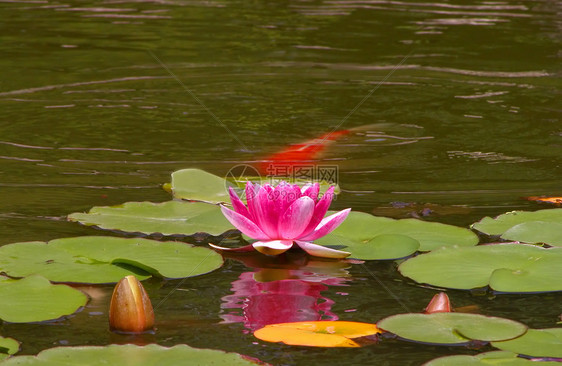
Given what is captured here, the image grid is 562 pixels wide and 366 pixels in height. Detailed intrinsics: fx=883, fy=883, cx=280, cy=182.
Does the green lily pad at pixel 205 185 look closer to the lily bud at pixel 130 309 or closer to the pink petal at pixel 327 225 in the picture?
the pink petal at pixel 327 225

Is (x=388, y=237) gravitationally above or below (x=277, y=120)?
above

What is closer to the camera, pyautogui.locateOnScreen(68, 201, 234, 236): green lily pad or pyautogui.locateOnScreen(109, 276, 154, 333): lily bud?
pyautogui.locateOnScreen(109, 276, 154, 333): lily bud

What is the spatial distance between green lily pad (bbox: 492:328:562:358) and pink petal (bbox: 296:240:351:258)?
66cm

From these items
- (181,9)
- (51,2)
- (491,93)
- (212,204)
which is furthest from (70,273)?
(51,2)

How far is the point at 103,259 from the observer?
2.25 meters

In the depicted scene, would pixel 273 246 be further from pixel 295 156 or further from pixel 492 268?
pixel 295 156

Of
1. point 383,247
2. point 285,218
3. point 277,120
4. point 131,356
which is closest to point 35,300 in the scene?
point 131,356

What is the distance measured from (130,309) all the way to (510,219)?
1279 millimetres

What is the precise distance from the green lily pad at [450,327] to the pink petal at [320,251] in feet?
1.60

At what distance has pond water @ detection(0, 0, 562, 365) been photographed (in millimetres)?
2045

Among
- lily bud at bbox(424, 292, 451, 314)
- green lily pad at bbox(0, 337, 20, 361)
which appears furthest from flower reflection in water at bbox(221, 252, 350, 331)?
green lily pad at bbox(0, 337, 20, 361)

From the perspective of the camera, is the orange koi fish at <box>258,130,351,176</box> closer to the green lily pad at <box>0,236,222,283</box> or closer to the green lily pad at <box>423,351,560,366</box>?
the green lily pad at <box>0,236,222,283</box>

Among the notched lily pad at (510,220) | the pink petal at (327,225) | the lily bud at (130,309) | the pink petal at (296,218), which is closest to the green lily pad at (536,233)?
the notched lily pad at (510,220)

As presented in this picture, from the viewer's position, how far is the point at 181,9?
8.33 meters
